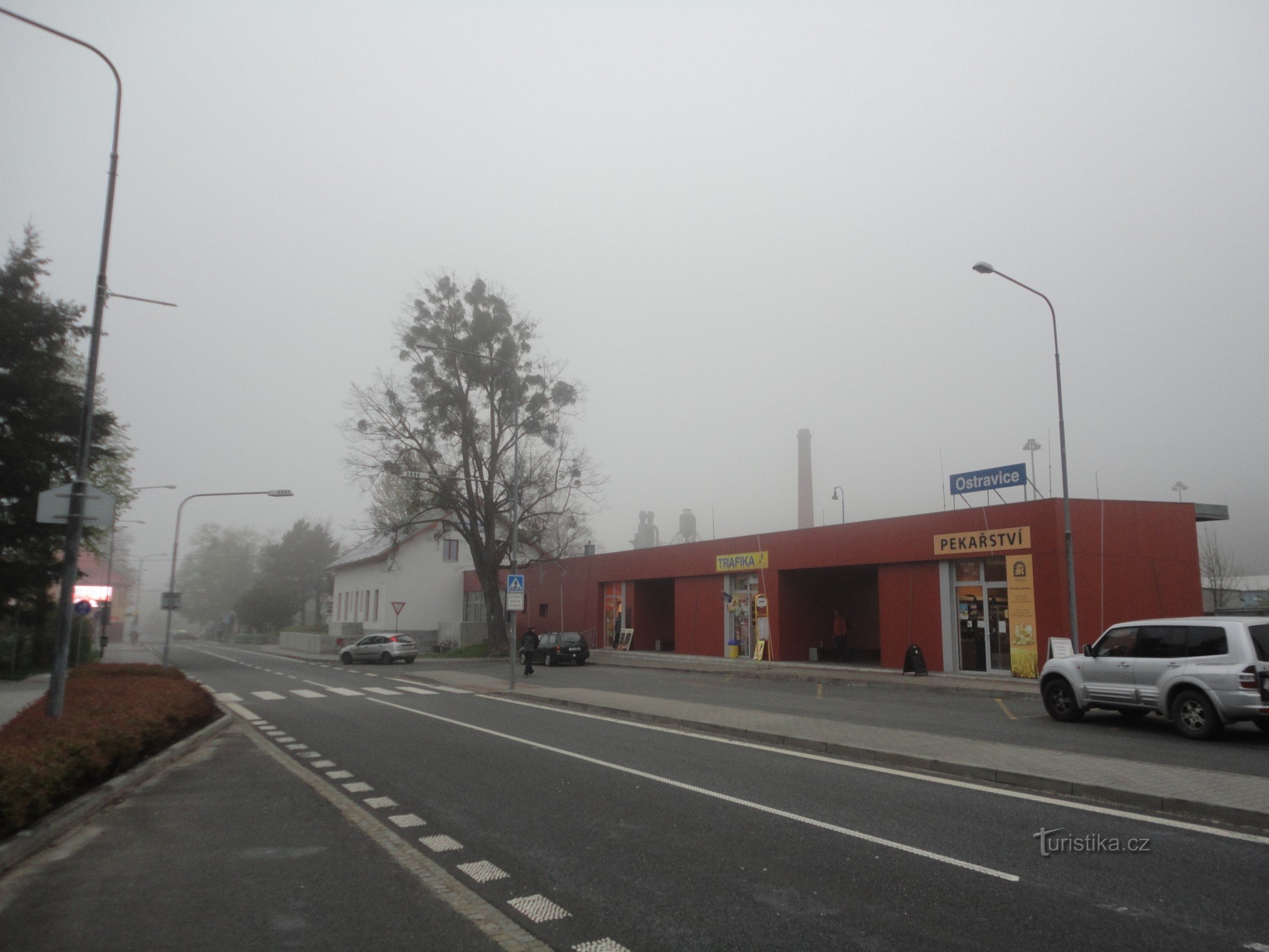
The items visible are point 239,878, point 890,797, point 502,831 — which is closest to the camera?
point 239,878

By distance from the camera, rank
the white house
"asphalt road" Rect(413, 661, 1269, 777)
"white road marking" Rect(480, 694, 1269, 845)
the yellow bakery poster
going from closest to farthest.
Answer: "white road marking" Rect(480, 694, 1269, 845) < "asphalt road" Rect(413, 661, 1269, 777) < the yellow bakery poster < the white house

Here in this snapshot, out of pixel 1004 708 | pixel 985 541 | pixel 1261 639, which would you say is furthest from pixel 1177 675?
pixel 985 541

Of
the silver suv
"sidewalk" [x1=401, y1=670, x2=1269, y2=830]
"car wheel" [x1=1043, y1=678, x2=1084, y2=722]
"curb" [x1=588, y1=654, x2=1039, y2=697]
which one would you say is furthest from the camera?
"curb" [x1=588, y1=654, x2=1039, y2=697]

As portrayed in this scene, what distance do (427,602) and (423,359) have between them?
19.8 meters

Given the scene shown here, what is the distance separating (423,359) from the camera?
3816 cm

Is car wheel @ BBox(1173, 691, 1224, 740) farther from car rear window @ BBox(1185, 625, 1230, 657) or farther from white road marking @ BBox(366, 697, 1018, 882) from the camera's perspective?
white road marking @ BBox(366, 697, 1018, 882)

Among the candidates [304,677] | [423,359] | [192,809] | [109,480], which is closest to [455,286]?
[423,359]

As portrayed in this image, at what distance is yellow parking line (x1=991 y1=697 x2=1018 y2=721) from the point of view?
14293 millimetres

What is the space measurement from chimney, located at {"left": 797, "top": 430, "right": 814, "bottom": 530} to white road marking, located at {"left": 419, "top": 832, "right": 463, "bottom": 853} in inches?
2057

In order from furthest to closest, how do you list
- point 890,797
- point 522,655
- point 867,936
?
point 522,655, point 890,797, point 867,936

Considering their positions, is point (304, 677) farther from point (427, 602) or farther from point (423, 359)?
point (427, 602)

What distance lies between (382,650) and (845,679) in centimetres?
2373

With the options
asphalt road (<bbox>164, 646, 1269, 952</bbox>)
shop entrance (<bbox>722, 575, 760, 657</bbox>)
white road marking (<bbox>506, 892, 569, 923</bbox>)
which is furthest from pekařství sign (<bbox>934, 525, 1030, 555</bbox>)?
white road marking (<bbox>506, 892, 569, 923</bbox>)

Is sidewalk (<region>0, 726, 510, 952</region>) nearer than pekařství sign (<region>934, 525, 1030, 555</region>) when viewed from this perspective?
Yes
